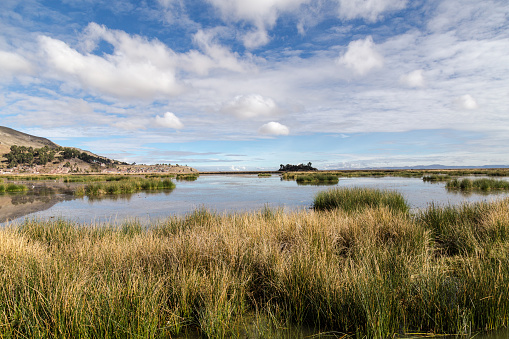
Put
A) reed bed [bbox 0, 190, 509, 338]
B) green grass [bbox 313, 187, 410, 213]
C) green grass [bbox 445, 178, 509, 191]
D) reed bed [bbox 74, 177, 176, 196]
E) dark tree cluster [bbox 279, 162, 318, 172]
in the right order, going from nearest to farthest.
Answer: reed bed [bbox 0, 190, 509, 338]
green grass [bbox 313, 187, 410, 213]
reed bed [bbox 74, 177, 176, 196]
green grass [bbox 445, 178, 509, 191]
dark tree cluster [bbox 279, 162, 318, 172]

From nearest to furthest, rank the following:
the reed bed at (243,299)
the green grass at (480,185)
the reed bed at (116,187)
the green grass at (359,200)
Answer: the reed bed at (243,299) < the green grass at (359,200) < the reed bed at (116,187) < the green grass at (480,185)

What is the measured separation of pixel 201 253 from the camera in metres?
4.93

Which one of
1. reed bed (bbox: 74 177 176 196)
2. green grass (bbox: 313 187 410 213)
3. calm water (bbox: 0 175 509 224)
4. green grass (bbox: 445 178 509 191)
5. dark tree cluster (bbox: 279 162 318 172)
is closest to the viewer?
green grass (bbox: 313 187 410 213)

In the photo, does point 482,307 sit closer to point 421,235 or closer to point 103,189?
point 421,235

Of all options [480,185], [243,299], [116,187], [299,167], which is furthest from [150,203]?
[299,167]

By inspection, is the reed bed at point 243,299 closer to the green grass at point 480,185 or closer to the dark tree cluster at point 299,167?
the green grass at point 480,185

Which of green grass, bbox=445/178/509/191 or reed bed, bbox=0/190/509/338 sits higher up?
green grass, bbox=445/178/509/191

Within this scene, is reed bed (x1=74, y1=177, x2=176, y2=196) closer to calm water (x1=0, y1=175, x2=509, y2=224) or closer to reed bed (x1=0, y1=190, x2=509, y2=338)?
calm water (x1=0, y1=175, x2=509, y2=224)

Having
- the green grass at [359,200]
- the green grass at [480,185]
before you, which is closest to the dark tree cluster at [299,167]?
the green grass at [480,185]

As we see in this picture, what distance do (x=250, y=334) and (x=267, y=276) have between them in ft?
4.06

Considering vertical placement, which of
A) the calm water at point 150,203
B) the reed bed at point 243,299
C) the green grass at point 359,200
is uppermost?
the green grass at point 359,200

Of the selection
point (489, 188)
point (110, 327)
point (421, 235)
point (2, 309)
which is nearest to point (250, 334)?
point (110, 327)

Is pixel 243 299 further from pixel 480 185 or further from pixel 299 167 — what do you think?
pixel 299 167

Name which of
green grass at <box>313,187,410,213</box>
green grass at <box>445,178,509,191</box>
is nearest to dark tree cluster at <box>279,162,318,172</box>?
green grass at <box>445,178,509,191</box>
